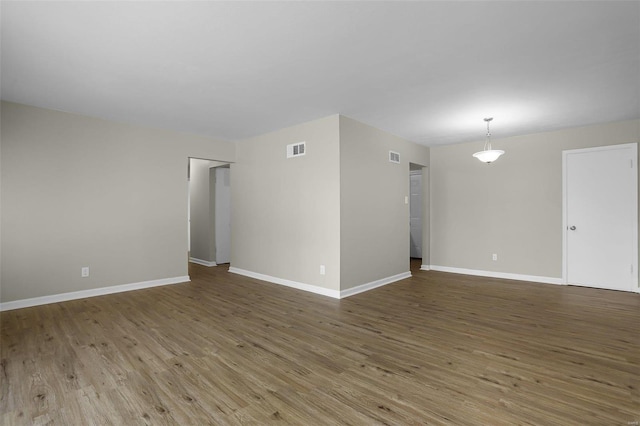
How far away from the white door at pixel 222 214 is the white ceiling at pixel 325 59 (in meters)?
2.78

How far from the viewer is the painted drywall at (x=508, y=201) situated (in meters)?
5.12

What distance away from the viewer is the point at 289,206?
5.01 m

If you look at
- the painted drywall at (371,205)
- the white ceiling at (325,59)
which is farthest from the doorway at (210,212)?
the painted drywall at (371,205)

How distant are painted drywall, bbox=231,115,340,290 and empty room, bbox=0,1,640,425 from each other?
5cm

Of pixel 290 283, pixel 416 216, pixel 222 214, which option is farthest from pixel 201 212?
pixel 416 216

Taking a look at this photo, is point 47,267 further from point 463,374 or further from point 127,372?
point 463,374

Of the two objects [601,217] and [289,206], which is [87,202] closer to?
[289,206]

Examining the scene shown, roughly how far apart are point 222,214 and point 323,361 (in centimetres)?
536

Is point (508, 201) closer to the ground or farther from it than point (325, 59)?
closer to the ground

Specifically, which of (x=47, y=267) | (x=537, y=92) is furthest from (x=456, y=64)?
(x=47, y=267)

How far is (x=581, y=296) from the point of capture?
439cm

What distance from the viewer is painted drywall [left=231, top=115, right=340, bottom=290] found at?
443cm

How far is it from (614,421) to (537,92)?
3.16 meters

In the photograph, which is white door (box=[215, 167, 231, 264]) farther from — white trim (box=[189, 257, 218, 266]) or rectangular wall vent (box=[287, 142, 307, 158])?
rectangular wall vent (box=[287, 142, 307, 158])
